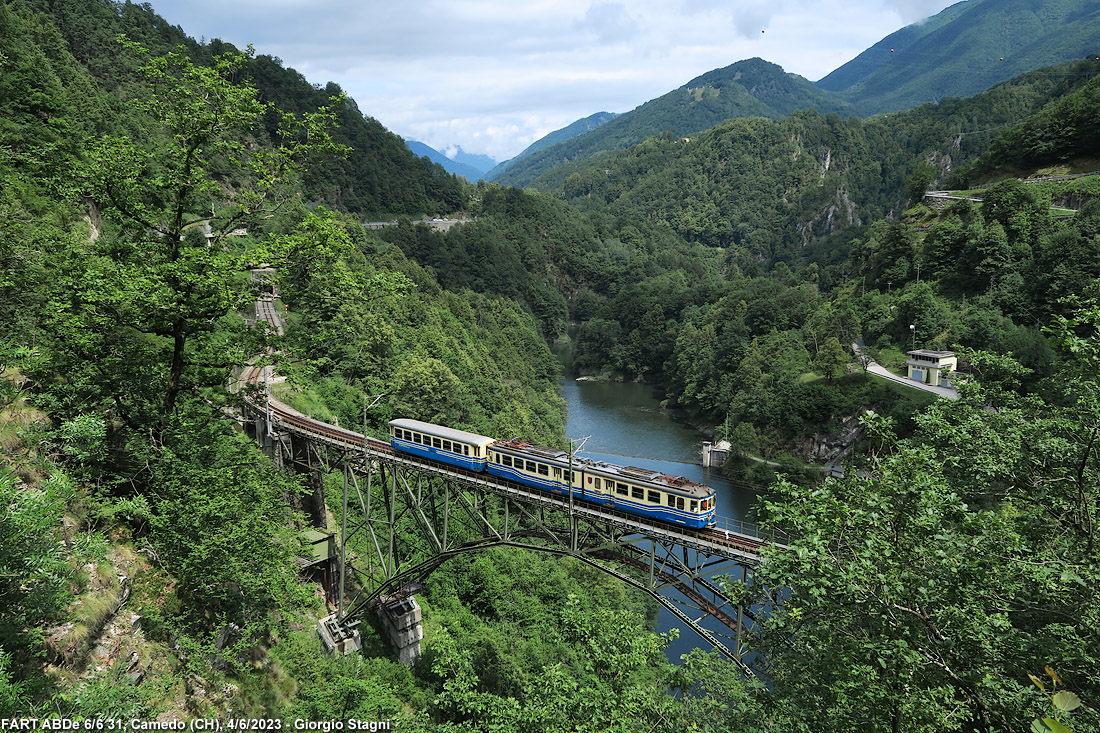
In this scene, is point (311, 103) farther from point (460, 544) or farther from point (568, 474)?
point (568, 474)

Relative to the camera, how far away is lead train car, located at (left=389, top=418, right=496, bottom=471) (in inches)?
1008

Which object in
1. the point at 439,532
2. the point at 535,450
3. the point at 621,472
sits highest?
the point at 535,450

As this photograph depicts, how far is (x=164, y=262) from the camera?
526 inches

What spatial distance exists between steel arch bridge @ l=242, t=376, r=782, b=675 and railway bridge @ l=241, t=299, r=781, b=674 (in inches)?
2.1

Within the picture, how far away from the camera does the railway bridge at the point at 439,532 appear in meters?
19.7

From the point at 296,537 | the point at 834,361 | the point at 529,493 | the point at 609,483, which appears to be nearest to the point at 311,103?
the point at 834,361

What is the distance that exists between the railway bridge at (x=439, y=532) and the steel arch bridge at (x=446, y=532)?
0.17ft

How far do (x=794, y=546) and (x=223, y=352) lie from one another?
1303cm

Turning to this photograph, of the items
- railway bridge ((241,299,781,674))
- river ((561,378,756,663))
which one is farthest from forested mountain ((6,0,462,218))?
railway bridge ((241,299,781,674))

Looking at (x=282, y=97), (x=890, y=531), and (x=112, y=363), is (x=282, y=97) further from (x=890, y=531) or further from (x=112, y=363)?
(x=890, y=531)

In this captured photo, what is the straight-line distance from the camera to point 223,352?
48.7ft

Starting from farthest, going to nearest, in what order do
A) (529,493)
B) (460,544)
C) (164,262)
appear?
(460,544) < (529,493) < (164,262)

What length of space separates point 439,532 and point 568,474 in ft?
40.5

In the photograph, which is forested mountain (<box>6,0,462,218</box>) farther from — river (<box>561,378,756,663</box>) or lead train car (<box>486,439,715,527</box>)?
lead train car (<box>486,439,715,527</box>)
